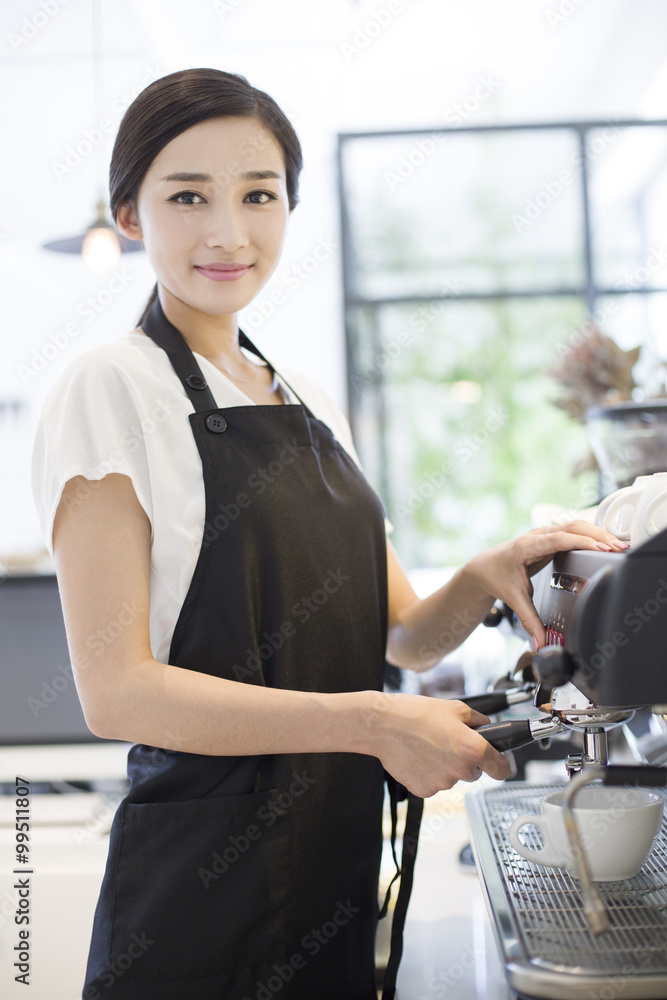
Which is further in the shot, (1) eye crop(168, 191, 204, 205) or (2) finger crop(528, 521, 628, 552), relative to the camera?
(1) eye crop(168, 191, 204, 205)

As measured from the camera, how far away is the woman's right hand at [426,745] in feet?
2.68

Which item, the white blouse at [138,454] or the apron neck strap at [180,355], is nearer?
the white blouse at [138,454]

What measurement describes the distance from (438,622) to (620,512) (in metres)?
0.44

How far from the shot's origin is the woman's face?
40.0 inches

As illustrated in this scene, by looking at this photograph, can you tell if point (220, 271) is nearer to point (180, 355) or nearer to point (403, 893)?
point (180, 355)

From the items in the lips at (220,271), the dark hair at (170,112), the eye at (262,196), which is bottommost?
the lips at (220,271)

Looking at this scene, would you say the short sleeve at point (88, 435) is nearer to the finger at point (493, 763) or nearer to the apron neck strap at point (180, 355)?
the apron neck strap at point (180, 355)

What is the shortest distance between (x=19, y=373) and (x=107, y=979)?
4.16m

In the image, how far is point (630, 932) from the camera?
2.43 feet

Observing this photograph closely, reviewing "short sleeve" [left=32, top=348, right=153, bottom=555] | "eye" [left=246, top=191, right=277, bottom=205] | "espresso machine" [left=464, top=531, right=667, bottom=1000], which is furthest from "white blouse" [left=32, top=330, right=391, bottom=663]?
"espresso machine" [left=464, top=531, right=667, bottom=1000]

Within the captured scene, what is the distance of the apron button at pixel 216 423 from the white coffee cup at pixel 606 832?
1.73 feet

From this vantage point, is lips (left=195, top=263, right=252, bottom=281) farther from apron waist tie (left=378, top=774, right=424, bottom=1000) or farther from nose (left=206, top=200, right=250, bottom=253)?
apron waist tie (left=378, top=774, right=424, bottom=1000)

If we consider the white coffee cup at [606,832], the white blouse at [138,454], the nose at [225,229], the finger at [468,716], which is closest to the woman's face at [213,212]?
the nose at [225,229]

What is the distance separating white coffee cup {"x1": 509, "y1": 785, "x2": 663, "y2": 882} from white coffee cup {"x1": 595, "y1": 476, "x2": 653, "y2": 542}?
26 cm
